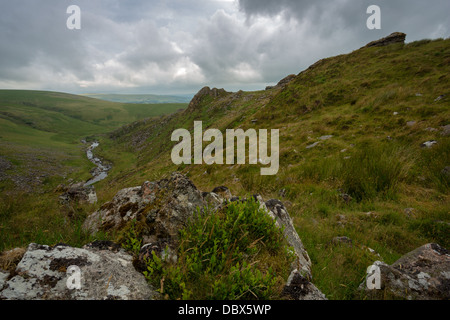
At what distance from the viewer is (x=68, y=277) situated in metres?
2.15

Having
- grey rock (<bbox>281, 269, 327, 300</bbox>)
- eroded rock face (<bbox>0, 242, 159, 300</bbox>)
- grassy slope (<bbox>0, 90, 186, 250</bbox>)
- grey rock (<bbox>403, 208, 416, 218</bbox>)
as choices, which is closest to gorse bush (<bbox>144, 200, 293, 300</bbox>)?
grey rock (<bbox>281, 269, 327, 300</bbox>)

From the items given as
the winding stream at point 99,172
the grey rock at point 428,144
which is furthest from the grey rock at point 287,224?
the winding stream at point 99,172

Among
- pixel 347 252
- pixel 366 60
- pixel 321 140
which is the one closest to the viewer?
pixel 347 252

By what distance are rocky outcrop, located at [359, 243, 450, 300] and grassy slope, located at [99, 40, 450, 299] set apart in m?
0.47

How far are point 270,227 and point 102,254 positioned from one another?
2.83 metres

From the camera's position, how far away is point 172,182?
4.43m

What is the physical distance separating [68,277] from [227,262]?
1.94 m

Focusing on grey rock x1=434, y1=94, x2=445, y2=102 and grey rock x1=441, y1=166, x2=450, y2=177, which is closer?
grey rock x1=441, y1=166, x2=450, y2=177

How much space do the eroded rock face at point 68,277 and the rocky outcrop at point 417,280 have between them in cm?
318

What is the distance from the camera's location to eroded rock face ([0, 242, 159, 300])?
193 centimetres

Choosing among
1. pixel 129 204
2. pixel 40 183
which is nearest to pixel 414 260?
pixel 129 204

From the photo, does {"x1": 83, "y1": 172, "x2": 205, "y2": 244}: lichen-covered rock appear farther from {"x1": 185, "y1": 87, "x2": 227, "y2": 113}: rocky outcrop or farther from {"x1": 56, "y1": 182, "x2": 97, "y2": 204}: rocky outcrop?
{"x1": 185, "y1": 87, "x2": 227, "y2": 113}: rocky outcrop

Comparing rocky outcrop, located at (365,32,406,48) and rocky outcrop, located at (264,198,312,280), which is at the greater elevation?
rocky outcrop, located at (365,32,406,48)
